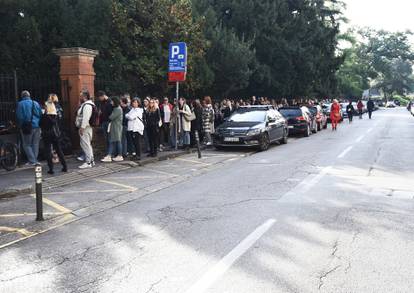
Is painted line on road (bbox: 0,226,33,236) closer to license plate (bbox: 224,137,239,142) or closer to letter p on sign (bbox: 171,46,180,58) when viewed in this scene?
letter p on sign (bbox: 171,46,180,58)

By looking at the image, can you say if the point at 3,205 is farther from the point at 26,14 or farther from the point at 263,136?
the point at 263,136

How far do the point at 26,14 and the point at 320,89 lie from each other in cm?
2534

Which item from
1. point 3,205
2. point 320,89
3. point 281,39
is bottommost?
point 3,205

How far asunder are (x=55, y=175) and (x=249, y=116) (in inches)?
331

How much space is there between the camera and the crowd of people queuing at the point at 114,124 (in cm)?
1095

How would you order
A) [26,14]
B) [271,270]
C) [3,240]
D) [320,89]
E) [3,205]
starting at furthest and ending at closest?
1. [320,89]
2. [26,14]
3. [3,205]
4. [3,240]
5. [271,270]

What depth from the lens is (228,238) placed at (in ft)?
18.8

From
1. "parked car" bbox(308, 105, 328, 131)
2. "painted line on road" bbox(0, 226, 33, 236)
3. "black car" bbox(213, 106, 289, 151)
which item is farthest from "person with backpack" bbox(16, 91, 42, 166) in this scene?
"parked car" bbox(308, 105, 328, 131)

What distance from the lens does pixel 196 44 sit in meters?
18.0

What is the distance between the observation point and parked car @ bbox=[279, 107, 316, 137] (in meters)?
22.2

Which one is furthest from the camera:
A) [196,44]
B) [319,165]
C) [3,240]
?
[196,44]

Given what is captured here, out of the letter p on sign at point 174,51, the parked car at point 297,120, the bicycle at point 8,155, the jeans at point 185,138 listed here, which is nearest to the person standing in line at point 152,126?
the letter p on sign at point 174,51

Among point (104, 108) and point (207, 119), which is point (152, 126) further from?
point (207, 119)

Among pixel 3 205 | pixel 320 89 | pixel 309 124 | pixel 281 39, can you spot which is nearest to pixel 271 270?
pixel 3 205
